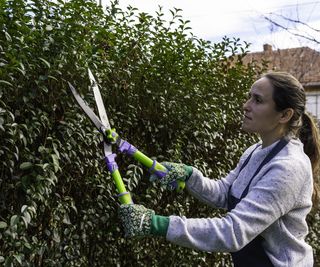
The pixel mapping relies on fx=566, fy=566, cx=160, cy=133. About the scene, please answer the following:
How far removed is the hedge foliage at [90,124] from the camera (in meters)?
2.55

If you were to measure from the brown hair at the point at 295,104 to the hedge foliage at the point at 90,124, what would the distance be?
923 mm

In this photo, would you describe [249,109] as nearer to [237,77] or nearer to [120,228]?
[120,228]

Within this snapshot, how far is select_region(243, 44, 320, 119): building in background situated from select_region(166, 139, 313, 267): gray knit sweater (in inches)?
554

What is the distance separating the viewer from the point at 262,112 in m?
2.73

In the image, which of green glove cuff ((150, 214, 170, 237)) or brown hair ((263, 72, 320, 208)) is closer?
green glove cuff ((150, 214, 170, 237))

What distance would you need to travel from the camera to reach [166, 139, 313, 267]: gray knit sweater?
2.31 m

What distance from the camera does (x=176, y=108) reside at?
12.3ft

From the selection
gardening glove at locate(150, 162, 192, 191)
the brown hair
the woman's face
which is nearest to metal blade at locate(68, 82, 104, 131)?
gardening glove at locate(150, 162, 192, 191)

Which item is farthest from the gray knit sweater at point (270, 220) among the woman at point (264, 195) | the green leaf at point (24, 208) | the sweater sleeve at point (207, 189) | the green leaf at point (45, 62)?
the green leaf at point (45, 62)

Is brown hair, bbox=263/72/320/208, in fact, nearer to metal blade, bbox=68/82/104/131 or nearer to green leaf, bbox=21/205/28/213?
metal blade, bbox=68/82/104/131

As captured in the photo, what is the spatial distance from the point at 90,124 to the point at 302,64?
17427mm

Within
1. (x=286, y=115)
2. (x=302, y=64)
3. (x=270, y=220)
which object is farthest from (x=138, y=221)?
(x=302, y=64)

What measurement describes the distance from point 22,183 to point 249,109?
113 centimetres

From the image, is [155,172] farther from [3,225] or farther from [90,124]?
[3,225]
